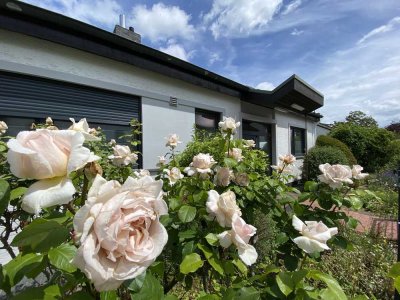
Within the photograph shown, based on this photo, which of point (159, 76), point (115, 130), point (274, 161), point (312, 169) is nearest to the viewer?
point (115, 130)

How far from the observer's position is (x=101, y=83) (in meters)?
5.32

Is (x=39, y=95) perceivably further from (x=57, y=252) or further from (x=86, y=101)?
(x=57, y=252)

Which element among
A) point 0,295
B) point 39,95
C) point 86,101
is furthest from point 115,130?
point 0,295

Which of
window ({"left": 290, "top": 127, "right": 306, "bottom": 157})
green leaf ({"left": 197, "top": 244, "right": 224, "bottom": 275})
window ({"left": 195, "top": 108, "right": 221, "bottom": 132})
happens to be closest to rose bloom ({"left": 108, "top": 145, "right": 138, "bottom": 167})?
green leaf ({"left": 197, "top": 244, "right": 224, "bottom": 275})

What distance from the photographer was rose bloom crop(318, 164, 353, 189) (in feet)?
5.81

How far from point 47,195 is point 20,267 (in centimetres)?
40

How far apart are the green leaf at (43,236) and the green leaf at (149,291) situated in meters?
0.26

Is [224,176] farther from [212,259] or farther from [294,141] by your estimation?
[294,141]

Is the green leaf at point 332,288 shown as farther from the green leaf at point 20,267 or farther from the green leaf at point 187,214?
the green leaf at point 20,267

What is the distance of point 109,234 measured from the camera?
61 centimetres

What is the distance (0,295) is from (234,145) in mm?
2990

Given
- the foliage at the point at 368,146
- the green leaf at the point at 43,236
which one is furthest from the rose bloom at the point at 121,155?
the foliage at the point at 368,146

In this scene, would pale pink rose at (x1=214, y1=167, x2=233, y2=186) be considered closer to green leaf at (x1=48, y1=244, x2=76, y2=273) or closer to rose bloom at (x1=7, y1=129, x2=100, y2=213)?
green leaf at (x1=48, y1=244, x2=76, y2=273)

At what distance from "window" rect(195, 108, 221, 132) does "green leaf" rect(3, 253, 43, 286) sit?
693 cm
